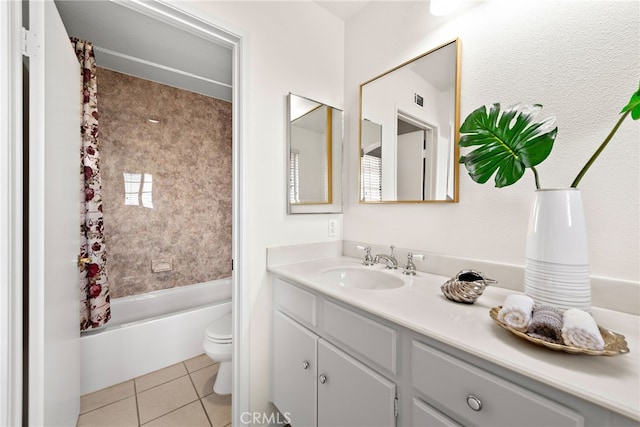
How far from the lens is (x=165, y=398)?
1.68 metres

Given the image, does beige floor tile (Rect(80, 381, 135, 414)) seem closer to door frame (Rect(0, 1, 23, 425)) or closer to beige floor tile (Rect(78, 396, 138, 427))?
beige floor tile (Rect(78, 396, 138, 427))

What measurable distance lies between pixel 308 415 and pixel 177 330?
4.56 ft

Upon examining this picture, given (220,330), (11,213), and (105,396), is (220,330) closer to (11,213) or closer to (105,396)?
(105,396)

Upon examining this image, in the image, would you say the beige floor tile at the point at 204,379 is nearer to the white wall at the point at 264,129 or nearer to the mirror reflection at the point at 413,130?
the white wall at the point at 264,129

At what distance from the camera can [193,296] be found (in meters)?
2.54

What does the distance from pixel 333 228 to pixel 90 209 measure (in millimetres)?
1635

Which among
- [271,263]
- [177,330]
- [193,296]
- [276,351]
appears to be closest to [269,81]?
[271,263]

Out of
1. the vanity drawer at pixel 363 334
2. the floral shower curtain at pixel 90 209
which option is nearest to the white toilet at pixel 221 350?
the floral shower curtain at pixel 90 209

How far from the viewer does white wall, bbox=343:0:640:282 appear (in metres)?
0.84

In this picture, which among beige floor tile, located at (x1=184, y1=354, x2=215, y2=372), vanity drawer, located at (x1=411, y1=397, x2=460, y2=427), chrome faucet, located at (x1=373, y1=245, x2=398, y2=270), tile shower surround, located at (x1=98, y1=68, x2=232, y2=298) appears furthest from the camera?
tile shower surround, located at (x1=98, y1=68, x2=232, y2=298)

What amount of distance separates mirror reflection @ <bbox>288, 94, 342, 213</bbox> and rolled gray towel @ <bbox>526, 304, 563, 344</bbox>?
1170 millimetres

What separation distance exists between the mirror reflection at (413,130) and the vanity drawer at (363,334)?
2.39 feet

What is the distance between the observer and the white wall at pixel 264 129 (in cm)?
135

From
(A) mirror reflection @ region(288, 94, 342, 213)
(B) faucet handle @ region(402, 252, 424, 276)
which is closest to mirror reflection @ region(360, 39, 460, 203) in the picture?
(A) mirror reflection @ region(288, 94, 342, 213)
